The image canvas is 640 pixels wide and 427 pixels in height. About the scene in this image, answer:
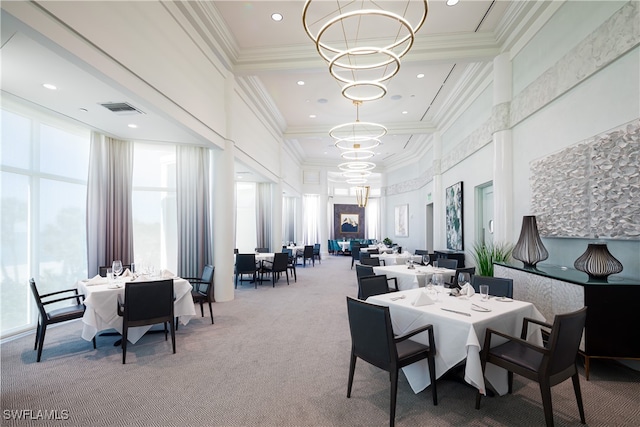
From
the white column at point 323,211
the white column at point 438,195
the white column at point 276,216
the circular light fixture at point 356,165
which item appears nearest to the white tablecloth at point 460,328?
the white column at point 438,195

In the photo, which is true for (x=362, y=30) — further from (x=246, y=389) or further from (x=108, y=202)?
(x=246, y=389)

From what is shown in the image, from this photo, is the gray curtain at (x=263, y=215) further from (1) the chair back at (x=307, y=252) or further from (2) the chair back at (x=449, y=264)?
(2) the chair back at (x=449, y=264)

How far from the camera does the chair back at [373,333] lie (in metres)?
2.40

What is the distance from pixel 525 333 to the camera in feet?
9.45

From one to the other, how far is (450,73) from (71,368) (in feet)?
28.0

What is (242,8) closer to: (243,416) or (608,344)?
(243,416)

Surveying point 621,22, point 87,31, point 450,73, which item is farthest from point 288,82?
point 621,22

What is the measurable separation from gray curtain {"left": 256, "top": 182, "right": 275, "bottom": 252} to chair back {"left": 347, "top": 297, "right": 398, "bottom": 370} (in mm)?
9226

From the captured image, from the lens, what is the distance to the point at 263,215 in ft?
38.8

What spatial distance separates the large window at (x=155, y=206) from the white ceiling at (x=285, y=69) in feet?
4.05

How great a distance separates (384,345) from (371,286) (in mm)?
1432

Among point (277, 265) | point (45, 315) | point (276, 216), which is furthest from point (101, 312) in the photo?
point (276, 216)

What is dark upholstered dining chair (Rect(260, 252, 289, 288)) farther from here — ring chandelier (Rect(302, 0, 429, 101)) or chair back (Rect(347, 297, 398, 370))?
chair back (Rect(347, 297, 398, 370))

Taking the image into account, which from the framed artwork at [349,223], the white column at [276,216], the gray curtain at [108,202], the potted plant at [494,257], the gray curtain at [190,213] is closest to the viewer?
the potted plant at [494,257]
